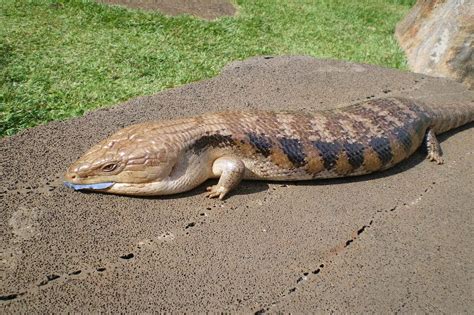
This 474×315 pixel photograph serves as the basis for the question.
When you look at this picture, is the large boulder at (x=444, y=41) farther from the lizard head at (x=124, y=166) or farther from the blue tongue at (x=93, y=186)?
the blue tongue at (x=93, y=186)

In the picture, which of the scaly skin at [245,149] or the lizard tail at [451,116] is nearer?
the scaly skin at [245,149]

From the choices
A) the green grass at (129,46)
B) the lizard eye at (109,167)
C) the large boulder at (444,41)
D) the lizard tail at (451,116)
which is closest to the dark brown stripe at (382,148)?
the lizard tail at (451,116)

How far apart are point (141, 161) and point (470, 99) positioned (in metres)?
5.18

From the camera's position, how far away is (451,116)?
5.09 metres

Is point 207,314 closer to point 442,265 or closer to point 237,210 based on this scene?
point 237,210

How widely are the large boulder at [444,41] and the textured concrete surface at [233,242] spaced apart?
3006mm

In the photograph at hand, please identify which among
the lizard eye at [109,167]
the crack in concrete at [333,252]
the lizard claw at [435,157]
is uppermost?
the lizard eye at [109,167]

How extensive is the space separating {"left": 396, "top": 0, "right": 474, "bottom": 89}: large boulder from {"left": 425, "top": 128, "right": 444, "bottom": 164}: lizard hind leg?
2.66 m

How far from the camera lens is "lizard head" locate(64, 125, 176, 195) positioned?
3.39m

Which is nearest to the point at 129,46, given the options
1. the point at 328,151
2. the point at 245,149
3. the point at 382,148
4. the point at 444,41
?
the point at 245,149

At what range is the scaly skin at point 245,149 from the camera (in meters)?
3.43

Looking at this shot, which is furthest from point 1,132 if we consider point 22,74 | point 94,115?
point 22,74

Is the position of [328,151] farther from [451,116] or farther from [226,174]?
[451,116]

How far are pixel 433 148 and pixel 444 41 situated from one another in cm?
310
